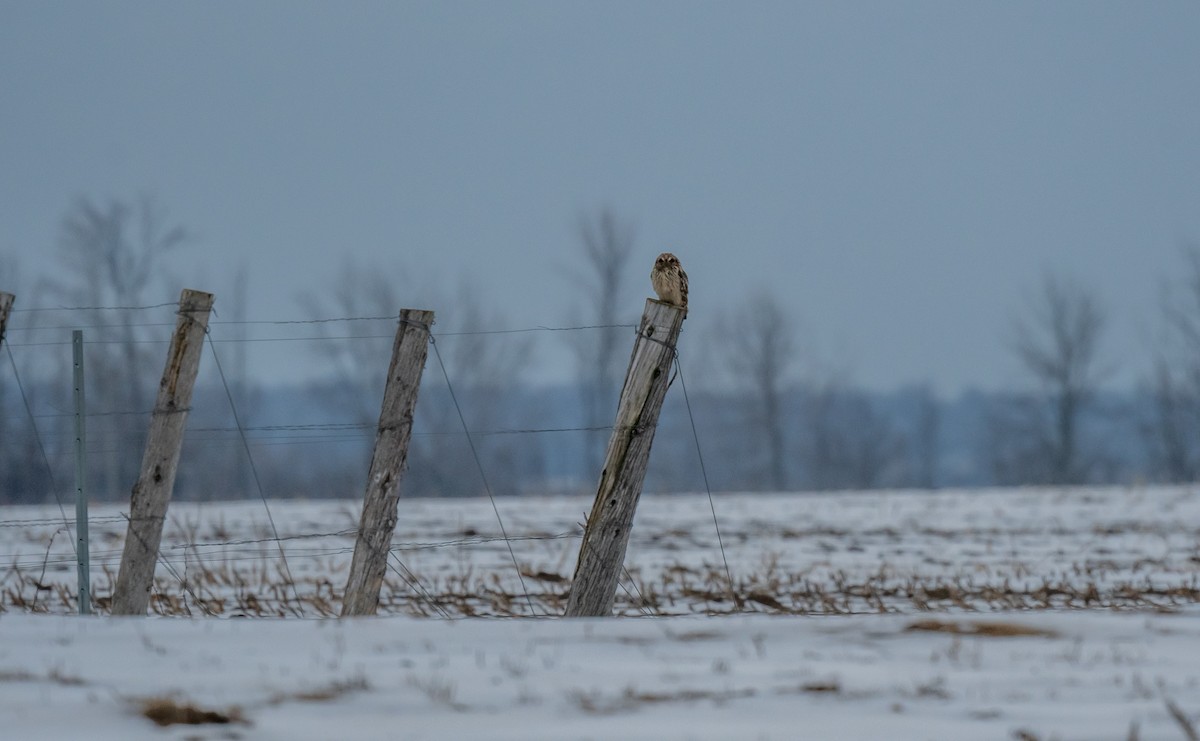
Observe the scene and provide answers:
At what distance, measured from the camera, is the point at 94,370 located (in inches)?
1647

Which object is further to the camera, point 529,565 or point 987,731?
point 529,565

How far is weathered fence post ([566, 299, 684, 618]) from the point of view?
635 cm

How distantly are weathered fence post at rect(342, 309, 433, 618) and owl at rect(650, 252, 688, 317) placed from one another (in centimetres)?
139

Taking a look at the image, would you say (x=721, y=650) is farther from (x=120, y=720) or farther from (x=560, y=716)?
(x=120, y=720)

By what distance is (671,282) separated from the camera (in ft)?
21.3

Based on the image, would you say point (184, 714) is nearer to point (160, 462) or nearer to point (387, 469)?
point (387, 469)

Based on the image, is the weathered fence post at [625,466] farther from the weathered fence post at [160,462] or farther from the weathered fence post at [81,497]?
the weathered fence post at [81,497]

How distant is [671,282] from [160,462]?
3.17 meters

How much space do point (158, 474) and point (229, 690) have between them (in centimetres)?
344

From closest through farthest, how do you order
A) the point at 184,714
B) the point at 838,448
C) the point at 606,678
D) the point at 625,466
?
the point at 184,714 → the point at 606,678 → the point at 625,466 → the point at 838,448

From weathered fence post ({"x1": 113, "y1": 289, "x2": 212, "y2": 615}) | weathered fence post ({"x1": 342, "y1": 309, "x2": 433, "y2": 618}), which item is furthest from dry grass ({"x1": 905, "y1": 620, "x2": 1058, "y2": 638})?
weathered fence post ({"x1": 113, "y1": 289, "x2": 212, "y2": 615})

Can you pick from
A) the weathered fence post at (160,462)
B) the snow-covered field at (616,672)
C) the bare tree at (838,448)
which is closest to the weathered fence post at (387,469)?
the snow-covered field at (616,672)

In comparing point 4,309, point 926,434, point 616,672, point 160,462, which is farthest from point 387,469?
point 926,434

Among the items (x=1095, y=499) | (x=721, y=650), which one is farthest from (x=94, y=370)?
(x=721, y=650)
